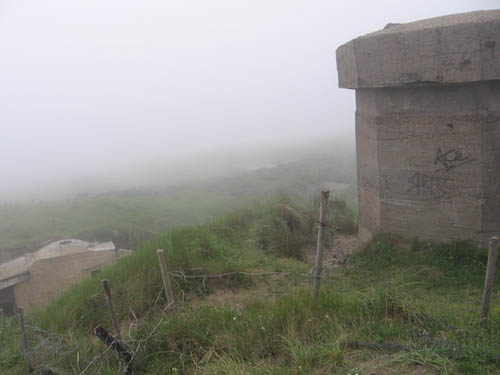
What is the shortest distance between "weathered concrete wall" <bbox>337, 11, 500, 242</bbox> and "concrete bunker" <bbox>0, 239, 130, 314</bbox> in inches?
268

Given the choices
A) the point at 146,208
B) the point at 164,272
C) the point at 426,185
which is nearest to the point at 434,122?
the point at 426,185

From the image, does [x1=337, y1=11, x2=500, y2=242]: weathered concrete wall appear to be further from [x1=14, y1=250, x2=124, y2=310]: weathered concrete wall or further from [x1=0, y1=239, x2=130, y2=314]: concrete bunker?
[x1=14, y1=250, x2=124, y2=310]: weathered concrete wall

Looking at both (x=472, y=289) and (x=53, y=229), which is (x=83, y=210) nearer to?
(x=53, y=229)

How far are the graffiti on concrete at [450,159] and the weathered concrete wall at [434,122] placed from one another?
0.04ft

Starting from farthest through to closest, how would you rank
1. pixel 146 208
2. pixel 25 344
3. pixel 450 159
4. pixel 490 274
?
1. pixel 146 208
2. pixel 450 159
3. pixel 25 344
4. pixel 490 274

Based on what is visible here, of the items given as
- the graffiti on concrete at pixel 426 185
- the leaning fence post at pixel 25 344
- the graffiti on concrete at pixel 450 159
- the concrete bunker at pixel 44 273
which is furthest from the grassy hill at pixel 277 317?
the concrete bunker at pixel 44 273

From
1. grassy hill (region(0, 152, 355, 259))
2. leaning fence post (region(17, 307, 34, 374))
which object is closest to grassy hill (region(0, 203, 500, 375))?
leaning fence post (region(17, 307, 34, 374))

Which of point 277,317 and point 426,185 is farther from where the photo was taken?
point 426,185

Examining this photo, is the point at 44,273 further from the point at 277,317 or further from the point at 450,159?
the point at 450,159

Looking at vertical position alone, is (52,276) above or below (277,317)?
below

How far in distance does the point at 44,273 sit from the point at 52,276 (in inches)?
7.4

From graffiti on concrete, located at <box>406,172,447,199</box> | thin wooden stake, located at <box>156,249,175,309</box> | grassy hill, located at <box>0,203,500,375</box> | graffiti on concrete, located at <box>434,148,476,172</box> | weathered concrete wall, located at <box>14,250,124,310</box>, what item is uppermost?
graffiti on concrete, located at <box>434,148,476,172</box>

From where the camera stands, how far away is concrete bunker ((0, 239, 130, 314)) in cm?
1036

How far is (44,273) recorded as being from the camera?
34.8 feet
